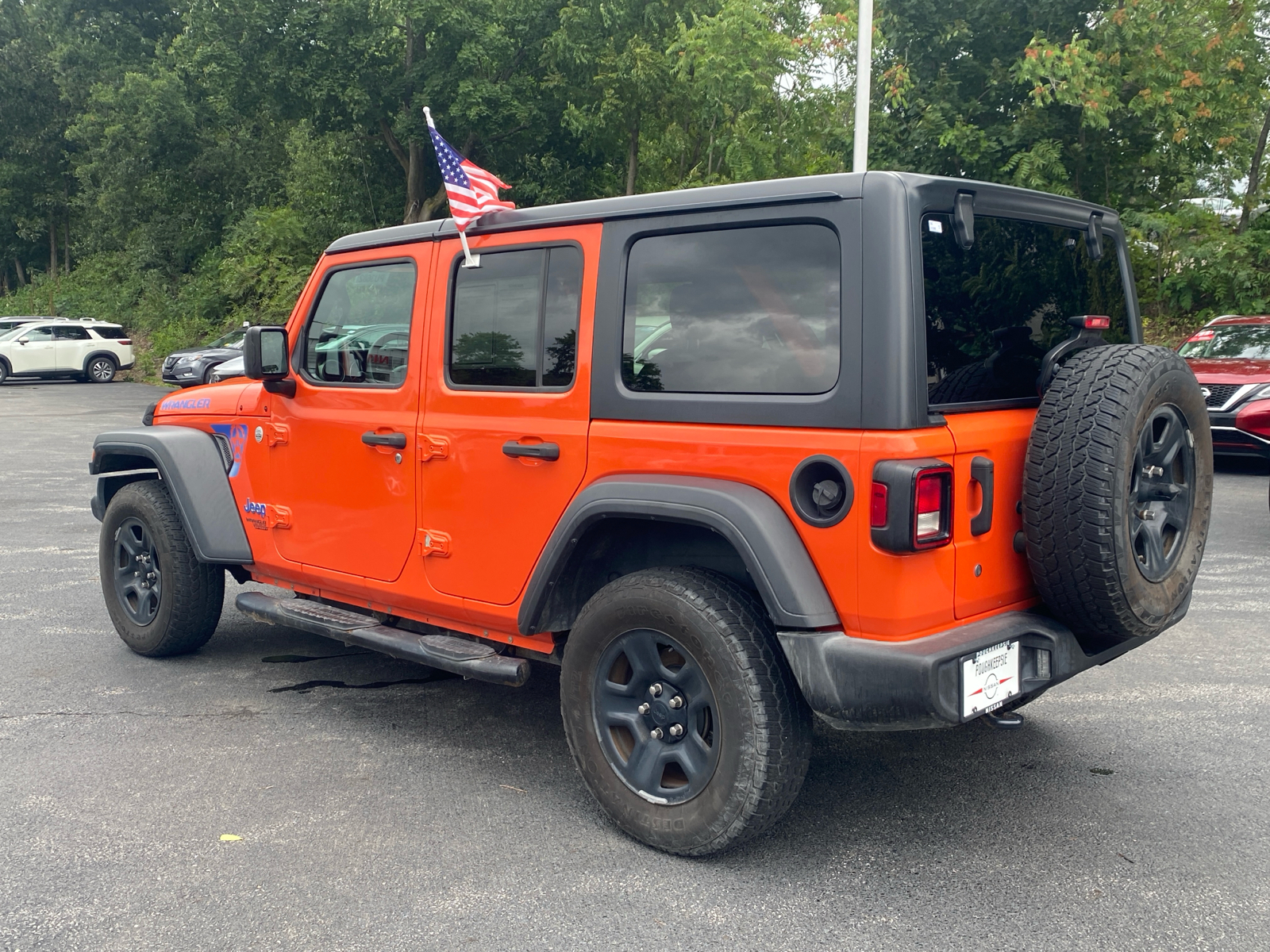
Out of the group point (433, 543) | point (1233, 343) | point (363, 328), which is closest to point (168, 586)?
point (363, 328)

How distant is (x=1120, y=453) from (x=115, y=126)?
36735 mm

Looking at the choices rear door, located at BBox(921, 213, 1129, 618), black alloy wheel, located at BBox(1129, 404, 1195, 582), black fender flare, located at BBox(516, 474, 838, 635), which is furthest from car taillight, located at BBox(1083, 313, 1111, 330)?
black fender flare, located at BBox(516, 474, 838, 635)

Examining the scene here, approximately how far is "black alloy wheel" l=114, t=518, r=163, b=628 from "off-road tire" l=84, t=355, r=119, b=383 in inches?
999

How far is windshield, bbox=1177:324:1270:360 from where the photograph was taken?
484 inches

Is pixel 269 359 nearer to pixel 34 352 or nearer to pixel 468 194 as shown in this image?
pixel 468 194

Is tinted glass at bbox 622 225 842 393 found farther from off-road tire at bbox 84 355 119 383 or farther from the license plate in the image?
off-road tire at bbox 84 355 119 383

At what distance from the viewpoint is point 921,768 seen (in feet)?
13.1

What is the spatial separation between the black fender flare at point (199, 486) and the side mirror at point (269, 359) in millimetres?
542

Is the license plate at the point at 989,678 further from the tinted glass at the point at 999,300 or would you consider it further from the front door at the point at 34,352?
the front door at the point at 34,352

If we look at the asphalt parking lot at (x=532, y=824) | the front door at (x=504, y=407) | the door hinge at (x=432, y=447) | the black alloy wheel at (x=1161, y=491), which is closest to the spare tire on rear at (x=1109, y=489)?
the black alloy wheel at (x=1161, y=491)

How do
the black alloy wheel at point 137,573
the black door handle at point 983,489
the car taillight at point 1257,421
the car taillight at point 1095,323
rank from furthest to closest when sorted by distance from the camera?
the car taillight at point 1257,421 → the black alloy wheel at point 137,573 → the car taillight at point 1095,323 → the black door handle at point 983,489

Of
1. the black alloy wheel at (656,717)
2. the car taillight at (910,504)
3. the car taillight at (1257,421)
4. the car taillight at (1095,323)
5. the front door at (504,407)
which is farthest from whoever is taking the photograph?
the car taillight at (1257,421)

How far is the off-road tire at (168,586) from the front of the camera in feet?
16.7

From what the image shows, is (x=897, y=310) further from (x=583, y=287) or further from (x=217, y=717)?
(x=217, y=717)
